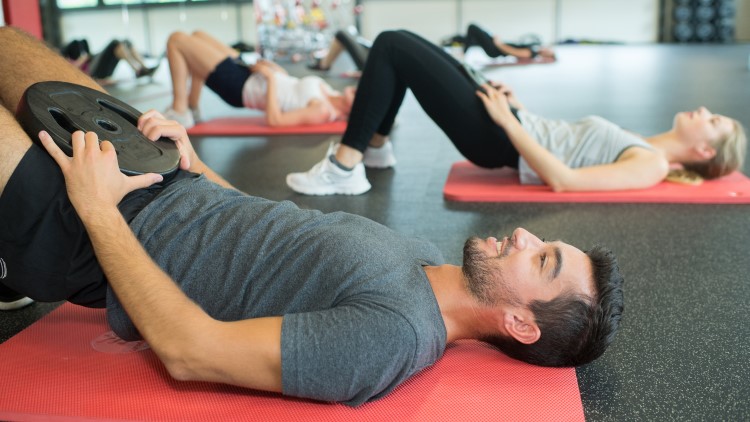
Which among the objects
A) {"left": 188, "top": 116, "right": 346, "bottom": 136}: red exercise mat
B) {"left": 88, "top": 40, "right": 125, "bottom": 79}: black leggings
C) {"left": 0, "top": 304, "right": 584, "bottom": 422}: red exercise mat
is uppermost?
{"left": 88, "top": 40, "right": 125, "bottom": 79}: black leggings

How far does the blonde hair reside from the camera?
2.93m

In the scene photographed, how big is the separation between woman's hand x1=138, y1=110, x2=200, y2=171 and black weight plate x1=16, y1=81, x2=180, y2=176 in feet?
0.05

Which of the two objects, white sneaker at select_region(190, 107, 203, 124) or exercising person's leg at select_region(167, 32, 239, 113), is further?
white sneaker at select_region(190, 107, 203, 124)

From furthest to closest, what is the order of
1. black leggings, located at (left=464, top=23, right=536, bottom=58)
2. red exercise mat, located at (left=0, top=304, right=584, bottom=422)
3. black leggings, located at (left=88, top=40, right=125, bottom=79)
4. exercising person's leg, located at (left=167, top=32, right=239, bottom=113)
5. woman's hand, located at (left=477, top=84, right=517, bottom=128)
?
black leggings, located at (left=464, top=23, right=536, bottom=58) < black leggings, located at (left=88, top=40, right=125, bottom=79) < exercising person's leg, located at (left=167, top=32, right=239, bottom=113) < woman's hand, located at (left=477, top=84, right=517, bottom=128) < red exercise mat, located at (left=0, top=304, right=584, bottom=422)

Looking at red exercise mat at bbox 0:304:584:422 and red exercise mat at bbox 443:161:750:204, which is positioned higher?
red exercise mat at bbox 0:304:584:422

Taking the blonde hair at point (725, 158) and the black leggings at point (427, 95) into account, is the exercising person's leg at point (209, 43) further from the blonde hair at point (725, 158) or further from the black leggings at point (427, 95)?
the blonde hair at point (725, 158)

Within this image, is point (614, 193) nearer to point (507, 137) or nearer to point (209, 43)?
point (507, 137)

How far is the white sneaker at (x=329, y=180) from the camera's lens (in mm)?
3082

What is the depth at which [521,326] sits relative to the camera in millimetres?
1438

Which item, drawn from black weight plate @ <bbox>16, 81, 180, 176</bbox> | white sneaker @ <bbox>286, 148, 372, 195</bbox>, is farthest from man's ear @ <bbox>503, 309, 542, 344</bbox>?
white sneaker @ <bbox>286, 148, 372, 195</bbox>

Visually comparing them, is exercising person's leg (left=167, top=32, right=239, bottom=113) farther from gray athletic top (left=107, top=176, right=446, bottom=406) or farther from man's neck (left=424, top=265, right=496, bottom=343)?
man's neck (left=424, top=265, right=496, bottom=343)

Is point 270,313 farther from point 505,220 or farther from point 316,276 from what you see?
point 505,220

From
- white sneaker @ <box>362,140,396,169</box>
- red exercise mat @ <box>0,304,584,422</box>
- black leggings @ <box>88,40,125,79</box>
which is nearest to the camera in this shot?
red exercise mat @ <box>0,304,584,422</box>

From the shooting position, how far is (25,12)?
16.5 ft
